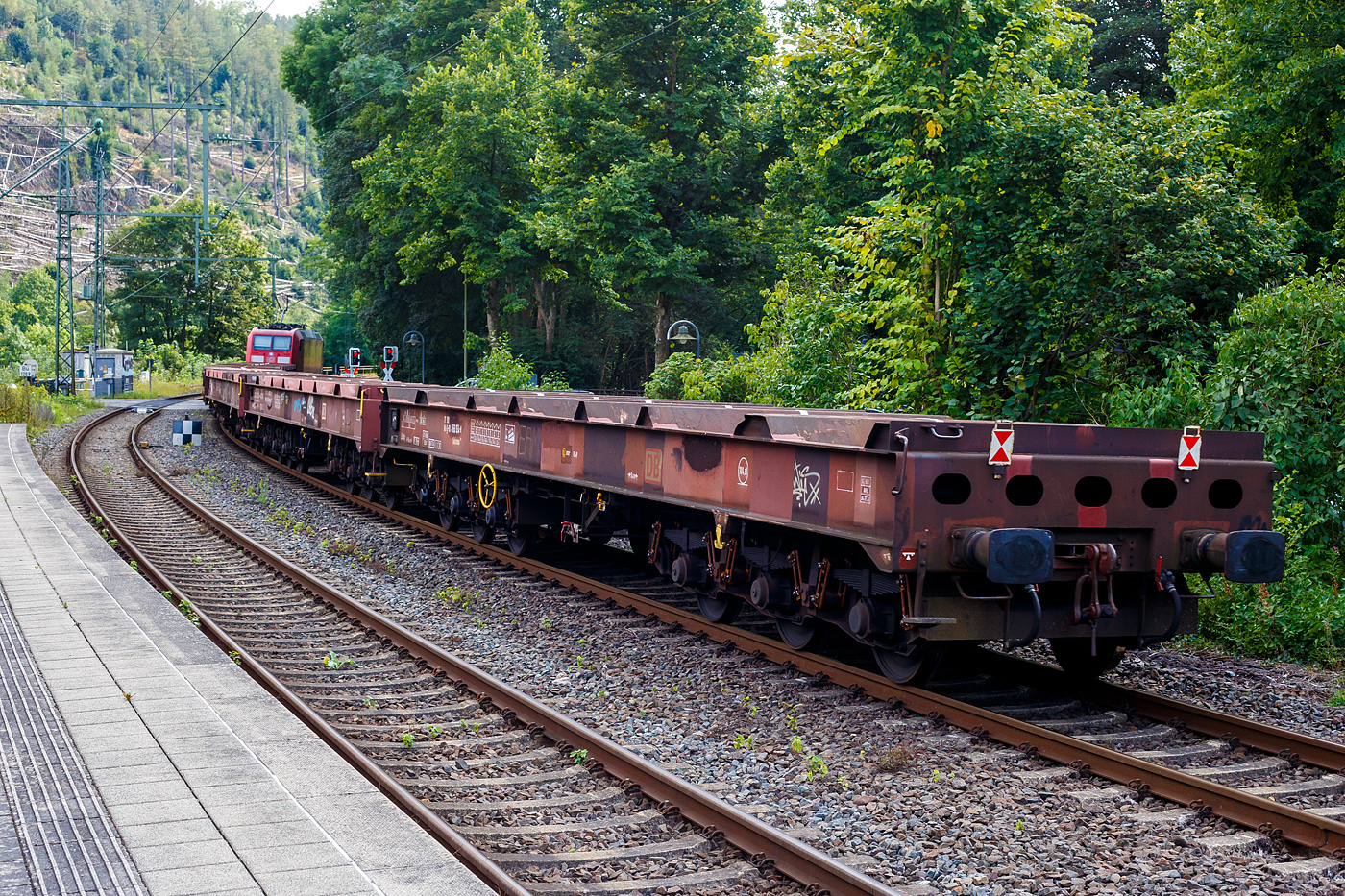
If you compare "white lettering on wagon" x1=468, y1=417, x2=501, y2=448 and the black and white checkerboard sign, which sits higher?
"white lettering on wagon" x1=468, y1=417, x2=501, y2=448

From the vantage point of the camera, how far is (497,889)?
468 centimetres

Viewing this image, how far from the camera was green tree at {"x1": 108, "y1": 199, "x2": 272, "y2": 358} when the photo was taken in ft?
270

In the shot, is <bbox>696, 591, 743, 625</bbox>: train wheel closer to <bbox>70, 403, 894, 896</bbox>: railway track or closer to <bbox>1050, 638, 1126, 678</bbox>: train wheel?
<bbox>70, 403, 894, 896</bbox>: railway track

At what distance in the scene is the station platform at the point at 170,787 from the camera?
4227mm

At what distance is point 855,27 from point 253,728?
13.8 metres

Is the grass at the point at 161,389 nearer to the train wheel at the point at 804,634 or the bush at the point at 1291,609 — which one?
the train wheel at the point at 804,634

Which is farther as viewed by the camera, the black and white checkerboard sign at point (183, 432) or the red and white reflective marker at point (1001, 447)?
the black and white checkerboard sign at point (183, 432)

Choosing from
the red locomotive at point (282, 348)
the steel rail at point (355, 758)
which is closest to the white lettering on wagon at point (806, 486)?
the steel rail at point (355, 758)

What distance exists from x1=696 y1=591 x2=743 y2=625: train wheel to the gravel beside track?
0.42 m

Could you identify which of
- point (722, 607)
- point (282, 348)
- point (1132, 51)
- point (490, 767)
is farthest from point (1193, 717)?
point (282, 348)

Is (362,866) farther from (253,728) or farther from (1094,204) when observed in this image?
(1094,204)

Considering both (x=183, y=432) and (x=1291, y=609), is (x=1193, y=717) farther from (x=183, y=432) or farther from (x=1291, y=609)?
(x=183, y=432)

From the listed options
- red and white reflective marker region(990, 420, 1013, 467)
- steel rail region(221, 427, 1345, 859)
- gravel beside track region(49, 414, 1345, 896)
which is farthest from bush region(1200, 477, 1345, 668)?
red and white reflective marker region(990, 420, 1013, 467)

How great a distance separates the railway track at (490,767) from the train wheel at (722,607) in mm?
2427
